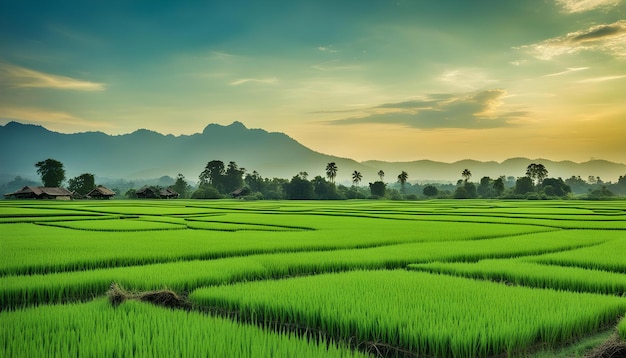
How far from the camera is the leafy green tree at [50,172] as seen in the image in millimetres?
91500

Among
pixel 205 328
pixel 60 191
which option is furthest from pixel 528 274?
pixel 60 191

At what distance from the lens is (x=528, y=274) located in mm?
9289

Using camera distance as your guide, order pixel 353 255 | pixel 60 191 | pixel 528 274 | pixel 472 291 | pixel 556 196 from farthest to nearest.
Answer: pixel 556 196, pixel 60 191, pixel 353 255, pixel 528 274, pixel 472 291

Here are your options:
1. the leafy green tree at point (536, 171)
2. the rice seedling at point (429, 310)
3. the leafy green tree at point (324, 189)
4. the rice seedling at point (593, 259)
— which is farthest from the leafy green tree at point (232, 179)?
the rice seedling at point (429, 310)

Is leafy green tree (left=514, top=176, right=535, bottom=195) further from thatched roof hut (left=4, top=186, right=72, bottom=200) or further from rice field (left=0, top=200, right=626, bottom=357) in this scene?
rice field (left=0, top=200, right=626, bottom=357)

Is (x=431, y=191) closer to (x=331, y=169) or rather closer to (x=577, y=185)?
(x=331, y=169)

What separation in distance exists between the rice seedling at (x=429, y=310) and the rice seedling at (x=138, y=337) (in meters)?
0.64

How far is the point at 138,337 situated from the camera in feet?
16.0

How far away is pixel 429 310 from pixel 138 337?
3.41 m

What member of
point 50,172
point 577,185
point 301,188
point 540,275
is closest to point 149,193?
point 50,172

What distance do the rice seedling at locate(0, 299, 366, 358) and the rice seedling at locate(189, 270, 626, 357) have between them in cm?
64

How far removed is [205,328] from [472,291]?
13.6ft

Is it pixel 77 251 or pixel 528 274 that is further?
pixel 77 251

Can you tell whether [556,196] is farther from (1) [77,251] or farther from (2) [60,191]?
(1) [77,251]
